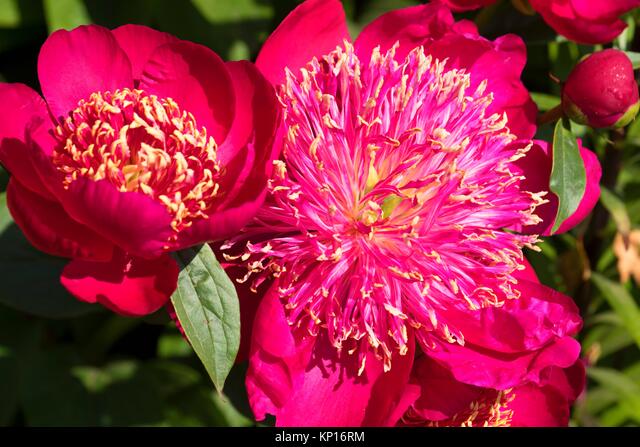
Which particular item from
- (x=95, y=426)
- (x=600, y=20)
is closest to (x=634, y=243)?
(x=600, y=20)

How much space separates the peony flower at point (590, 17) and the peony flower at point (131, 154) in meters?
0.38

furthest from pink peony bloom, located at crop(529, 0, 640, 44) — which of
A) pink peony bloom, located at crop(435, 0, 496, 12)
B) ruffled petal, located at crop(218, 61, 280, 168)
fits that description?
ruffled petal, located at crop(218, 61, 280, 168)

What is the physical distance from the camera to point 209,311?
2.99ft

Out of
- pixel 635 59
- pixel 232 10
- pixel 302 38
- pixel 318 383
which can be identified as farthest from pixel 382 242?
pixel 232 10

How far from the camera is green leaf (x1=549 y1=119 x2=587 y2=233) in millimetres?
1061

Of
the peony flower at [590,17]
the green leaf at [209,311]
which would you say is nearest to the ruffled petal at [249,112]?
the green leaf at [209,311]

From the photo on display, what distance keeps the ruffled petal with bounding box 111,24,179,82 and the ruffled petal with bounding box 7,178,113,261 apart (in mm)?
228

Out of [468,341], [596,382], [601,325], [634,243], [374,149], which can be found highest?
[374,149]

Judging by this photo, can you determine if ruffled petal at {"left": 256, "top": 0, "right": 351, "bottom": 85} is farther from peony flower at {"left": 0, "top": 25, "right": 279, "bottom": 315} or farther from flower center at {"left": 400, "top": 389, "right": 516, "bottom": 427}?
flower center at {"left": 400, "top": 389, "right": 516, "bottom": 427}

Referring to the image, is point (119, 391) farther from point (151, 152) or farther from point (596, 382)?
point (596, 382)

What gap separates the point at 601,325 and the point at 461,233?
777mm

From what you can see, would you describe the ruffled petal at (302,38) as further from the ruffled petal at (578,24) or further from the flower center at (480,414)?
the flower center at (480,414)

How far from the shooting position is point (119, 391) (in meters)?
1.42

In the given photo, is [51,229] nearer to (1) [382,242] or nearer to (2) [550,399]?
(1) [382,242]
